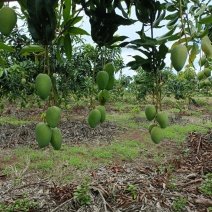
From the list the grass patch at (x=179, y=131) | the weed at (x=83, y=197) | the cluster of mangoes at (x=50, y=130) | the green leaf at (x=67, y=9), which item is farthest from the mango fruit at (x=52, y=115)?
the grass patch at (x=179, y=131)

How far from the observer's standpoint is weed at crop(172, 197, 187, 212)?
2466 mm

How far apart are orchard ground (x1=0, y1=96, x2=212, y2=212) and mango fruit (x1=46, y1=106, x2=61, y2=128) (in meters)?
0.51

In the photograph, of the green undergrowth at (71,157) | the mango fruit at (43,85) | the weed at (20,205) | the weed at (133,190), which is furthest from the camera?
the green undergrowth at (71,157)

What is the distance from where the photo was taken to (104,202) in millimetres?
2387

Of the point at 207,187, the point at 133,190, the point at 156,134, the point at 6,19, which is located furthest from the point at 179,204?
the point at 6,19

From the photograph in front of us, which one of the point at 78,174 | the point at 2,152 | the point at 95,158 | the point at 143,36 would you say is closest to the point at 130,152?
the point at 95,158

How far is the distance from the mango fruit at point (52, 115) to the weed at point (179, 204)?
Result: 77.1 inches

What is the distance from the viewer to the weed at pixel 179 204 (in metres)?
2.47

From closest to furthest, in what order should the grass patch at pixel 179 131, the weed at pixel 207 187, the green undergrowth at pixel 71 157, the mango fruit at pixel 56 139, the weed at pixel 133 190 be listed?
the mango fruit at pixel 56 139 → the weed at pixel 133 190 → the weed at pixel 207 187 → the green undergrowth at pixel 71 157 → the grass patch at pixel 179 131

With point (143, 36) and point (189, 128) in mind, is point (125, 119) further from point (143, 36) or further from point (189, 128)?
point (143, 36)

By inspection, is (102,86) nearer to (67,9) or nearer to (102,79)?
(102,79)

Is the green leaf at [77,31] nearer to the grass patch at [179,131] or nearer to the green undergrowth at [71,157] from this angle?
the green undergrowth at [71,157]

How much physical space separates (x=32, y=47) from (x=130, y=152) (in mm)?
3990

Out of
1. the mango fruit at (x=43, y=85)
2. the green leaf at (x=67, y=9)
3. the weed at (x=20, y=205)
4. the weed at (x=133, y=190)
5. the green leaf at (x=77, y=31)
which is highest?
the green leaf at (x=67, y=9)
